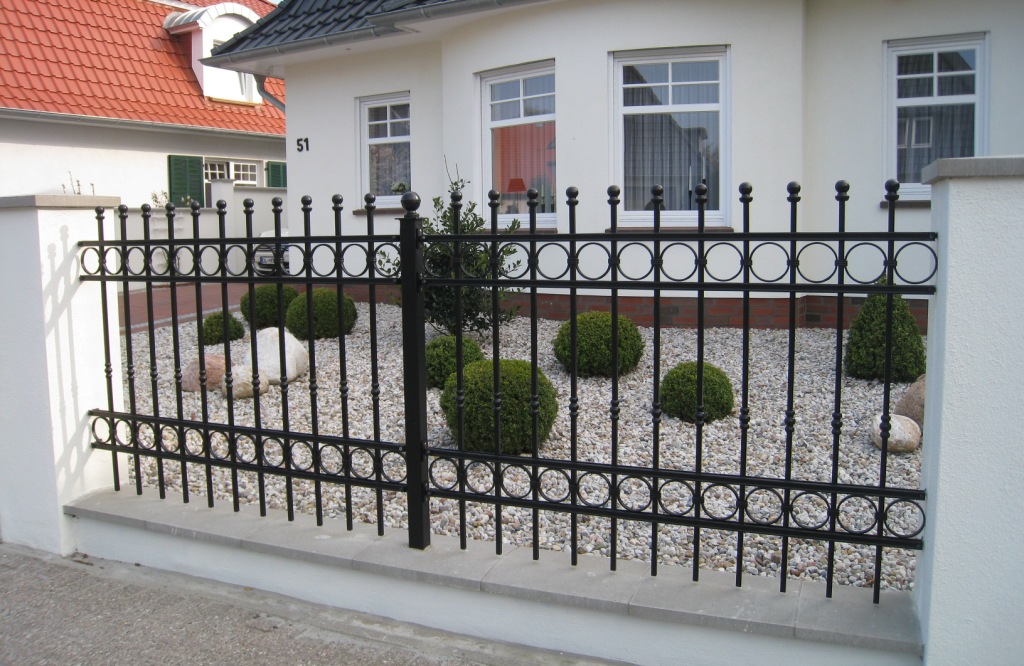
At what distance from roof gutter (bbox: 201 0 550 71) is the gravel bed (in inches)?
138

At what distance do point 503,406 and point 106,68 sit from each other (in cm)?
1599

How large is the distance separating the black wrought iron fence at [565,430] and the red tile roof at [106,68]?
11124 millimetres

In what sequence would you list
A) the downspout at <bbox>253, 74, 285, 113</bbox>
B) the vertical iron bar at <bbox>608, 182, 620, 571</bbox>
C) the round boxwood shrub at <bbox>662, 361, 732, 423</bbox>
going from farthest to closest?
1. the downspout at <bbox>253, 74, 285, 113</bbox>
2. the round boxwood shrub at <bbox>662, 361, 732, 423</bbox>
3. the vertical iron bar at <bbox>608, 182, 620, 571</bbox>

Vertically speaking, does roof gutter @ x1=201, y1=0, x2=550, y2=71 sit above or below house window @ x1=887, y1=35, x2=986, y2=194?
above

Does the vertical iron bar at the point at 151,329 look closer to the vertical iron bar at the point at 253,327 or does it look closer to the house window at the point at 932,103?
the vertical iron bar at the point at 253,327

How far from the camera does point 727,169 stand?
914 cm

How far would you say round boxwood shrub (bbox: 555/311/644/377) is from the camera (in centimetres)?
671

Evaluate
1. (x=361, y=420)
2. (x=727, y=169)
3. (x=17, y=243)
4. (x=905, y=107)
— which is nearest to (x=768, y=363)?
(x=727, y=169)

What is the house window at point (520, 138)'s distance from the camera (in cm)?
995

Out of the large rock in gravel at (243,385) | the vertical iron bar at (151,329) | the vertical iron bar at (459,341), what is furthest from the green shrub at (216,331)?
the vertical iron bar at (459,341)

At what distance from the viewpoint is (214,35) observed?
19.3 meters

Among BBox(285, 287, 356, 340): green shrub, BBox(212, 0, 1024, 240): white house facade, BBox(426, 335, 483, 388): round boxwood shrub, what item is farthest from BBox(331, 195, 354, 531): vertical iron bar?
BBox(212, 0, 1024, 240): white house facade

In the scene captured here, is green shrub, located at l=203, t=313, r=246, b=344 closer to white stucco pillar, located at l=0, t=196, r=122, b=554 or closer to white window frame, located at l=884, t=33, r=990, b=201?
white stucco pillar, located at l=0, t=196, r=122, b=554

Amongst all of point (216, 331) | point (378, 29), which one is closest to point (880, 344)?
point (216, 331)
